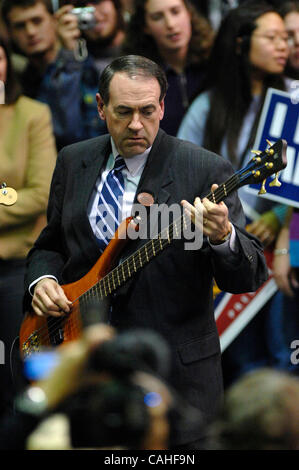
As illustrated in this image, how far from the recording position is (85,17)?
5.04 metres

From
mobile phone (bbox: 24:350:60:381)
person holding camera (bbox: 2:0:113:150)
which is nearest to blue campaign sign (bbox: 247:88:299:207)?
person holding camera (bbox: 2:0:113:150)

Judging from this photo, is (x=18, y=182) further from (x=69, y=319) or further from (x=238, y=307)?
(x=238, y=307)

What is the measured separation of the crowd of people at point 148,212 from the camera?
2162 mm

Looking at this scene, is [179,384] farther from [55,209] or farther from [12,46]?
[12,46]

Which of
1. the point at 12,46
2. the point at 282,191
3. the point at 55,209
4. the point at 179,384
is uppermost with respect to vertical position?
the point at 12,46

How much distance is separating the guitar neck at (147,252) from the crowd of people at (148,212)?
0.05 feet

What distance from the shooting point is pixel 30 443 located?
227 centimetres

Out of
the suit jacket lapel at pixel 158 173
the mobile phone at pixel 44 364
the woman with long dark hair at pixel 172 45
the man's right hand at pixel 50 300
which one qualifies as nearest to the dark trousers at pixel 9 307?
the man's right hand at pixel 50 300

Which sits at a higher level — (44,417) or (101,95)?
(101,95)

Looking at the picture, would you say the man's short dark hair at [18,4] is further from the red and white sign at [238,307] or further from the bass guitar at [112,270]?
the bass guitar at [112,270]

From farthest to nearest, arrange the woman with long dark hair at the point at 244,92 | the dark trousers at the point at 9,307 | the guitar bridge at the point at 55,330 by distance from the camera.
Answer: the woman with long dark hair at the point at 244,92 < the dark trousers at the point at 9,307 < the guitar bridge at the point at 55,330
